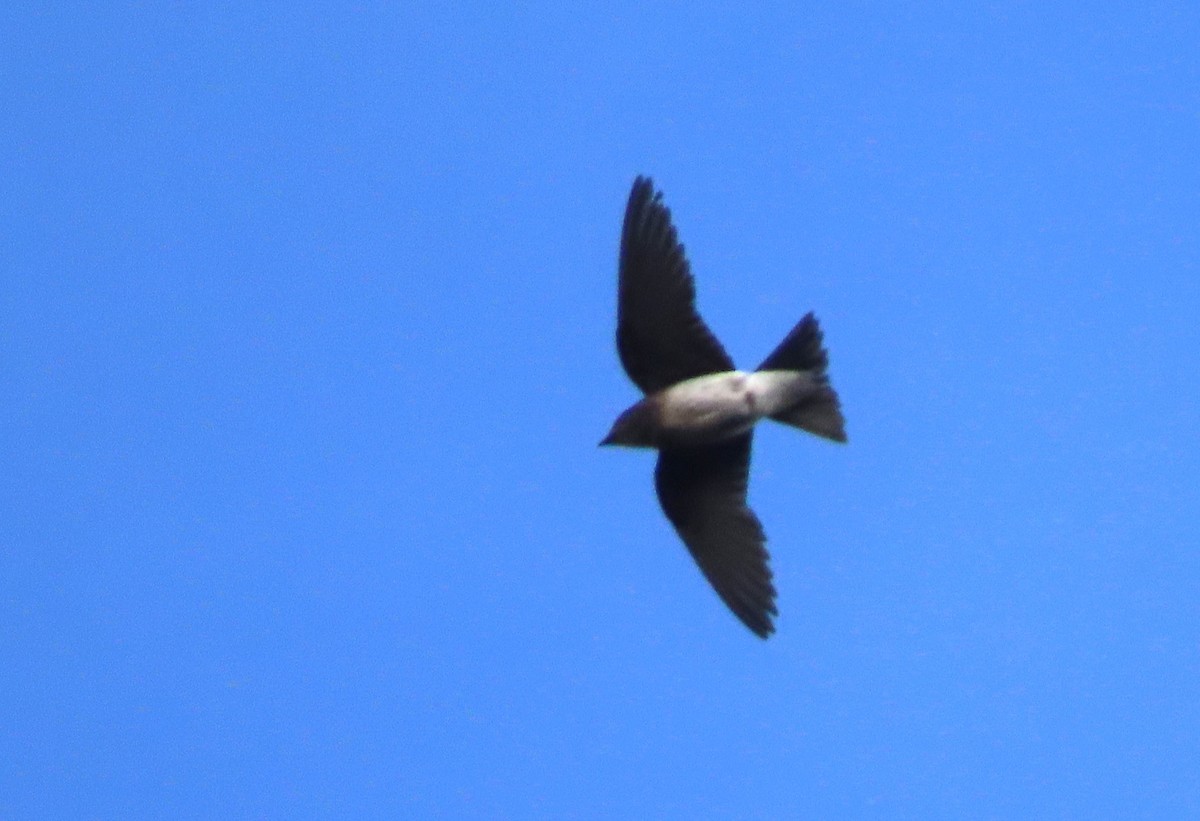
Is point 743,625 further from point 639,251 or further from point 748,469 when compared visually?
point 639,251

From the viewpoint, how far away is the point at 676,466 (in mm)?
5379

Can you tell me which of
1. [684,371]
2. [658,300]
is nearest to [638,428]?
[684,371]

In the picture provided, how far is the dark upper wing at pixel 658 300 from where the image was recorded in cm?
509

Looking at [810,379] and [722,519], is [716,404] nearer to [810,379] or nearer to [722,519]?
[810,379]

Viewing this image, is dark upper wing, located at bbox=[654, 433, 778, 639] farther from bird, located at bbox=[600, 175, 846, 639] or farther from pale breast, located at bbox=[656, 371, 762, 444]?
pale breast, located at bbox=[656, 371, 762, 444]

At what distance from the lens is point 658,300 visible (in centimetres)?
509

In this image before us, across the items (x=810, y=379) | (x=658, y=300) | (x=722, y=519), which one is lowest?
(x=722, y=519)

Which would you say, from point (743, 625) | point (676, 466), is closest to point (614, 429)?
point (676, 466)

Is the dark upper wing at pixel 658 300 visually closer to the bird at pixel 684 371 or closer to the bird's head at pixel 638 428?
the bird at pixel 684 371

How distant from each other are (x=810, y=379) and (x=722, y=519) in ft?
1.77

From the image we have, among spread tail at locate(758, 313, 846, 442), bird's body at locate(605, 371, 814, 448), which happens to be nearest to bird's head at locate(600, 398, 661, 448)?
bird's body at locate(605, 371, 814, 448)

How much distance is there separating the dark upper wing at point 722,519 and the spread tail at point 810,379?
0.28 meters

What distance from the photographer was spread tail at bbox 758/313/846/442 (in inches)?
198

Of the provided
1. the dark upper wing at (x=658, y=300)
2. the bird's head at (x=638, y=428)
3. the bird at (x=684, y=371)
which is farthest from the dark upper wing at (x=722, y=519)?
the dark upper wing at (x=658, y=300)
